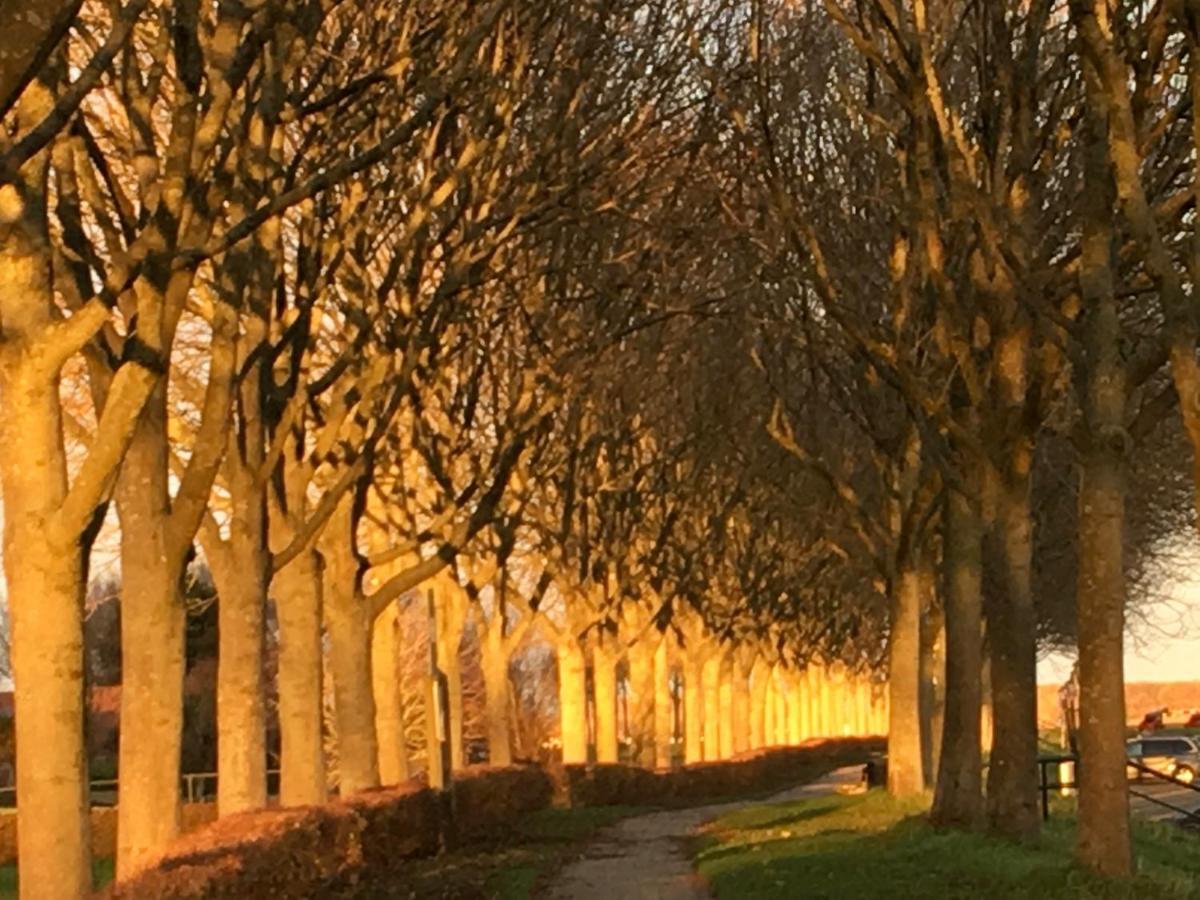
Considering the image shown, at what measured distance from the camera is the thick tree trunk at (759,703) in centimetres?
7312

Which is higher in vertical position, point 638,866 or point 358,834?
point 358,834

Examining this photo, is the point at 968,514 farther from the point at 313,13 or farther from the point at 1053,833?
the point at 313,13

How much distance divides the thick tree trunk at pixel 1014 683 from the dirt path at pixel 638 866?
285cm

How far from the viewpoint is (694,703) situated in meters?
60.1

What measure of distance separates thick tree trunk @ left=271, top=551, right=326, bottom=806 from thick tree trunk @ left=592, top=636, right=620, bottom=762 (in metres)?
25.1

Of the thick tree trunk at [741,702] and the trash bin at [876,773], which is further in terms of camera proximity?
the thick tree trunk at [741,702]

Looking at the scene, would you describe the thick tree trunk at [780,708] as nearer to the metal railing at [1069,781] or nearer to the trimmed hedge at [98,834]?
the metal railing at [1069,781]

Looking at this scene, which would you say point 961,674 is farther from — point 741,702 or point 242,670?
point 741,702

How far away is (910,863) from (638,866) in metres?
7.34

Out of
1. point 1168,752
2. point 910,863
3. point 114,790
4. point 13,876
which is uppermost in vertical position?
point 910,863

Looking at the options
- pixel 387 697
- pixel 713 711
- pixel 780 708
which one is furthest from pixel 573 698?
pixel 780 708

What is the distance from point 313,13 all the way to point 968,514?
9.30 meters

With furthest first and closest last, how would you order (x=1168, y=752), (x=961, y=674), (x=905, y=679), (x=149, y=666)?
(x=1168, y=752), (x=905, y=679), (x=961, y=674), (x=149, y=666)

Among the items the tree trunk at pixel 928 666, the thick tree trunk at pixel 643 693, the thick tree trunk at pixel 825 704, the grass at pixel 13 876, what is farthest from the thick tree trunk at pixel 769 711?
the grass at pixel 13 876
